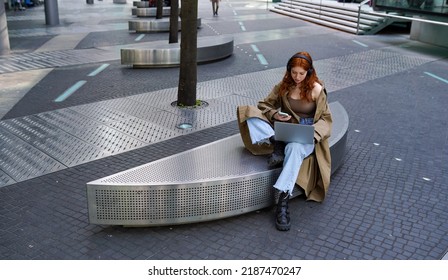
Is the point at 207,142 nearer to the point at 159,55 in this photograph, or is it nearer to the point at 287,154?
the point at 287,154

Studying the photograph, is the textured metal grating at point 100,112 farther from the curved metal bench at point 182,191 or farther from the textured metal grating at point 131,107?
the curved metal bench at point 182,191

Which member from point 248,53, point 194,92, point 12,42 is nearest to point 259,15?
point 248,53

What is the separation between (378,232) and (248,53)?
9.97 meters

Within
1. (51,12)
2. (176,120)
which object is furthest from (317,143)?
(51,12)

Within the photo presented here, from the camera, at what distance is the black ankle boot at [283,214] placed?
433 centimetres

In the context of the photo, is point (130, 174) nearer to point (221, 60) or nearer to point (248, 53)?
point (221, 60)

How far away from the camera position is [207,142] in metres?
6.54

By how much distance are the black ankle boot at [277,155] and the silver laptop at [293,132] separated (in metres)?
0.13

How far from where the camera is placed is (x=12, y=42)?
15.0 metres

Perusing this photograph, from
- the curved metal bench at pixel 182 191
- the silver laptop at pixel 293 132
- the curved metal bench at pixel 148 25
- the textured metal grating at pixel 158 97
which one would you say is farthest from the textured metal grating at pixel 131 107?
the curved metal bench at pixel 148 25

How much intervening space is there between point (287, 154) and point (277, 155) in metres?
0.16

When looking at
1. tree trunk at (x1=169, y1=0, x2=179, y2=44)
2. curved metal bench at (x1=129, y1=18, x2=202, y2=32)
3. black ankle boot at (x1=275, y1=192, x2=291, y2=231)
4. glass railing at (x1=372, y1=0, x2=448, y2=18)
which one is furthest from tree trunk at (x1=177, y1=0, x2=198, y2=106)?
curved metal bench at (x1=129, y1=18, x2=202, y2=32)

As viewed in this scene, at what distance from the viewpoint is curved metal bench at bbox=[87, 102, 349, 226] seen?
4.16 meters

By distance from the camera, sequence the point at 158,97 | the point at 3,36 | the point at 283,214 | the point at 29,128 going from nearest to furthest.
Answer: the point at 283,214, the point at 29,128, the point at 158,97, the point at 3,36
